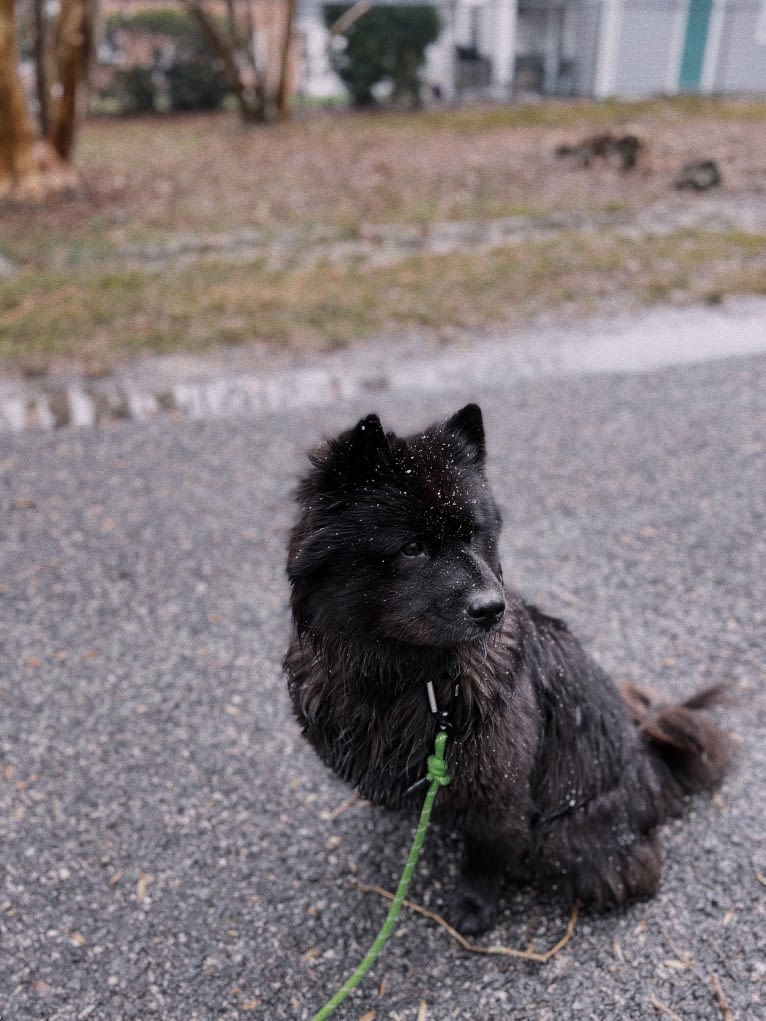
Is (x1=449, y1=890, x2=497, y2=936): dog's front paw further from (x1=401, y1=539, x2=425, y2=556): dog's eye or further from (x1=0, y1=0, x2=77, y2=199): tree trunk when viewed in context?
(x1=0, y1=0, x2=77, y2=199): tree trunk

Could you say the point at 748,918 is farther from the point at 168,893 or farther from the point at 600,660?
the point at 168,893

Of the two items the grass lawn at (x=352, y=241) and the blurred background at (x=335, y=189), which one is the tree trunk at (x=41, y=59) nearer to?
the blurred background at (x=335, y=189)

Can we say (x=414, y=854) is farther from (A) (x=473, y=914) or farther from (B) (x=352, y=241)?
(B) (x=352, y=241)

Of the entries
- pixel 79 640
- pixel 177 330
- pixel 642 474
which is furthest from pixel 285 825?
pixel 177 330

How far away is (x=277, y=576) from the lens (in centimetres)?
434

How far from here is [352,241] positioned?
9516 mm

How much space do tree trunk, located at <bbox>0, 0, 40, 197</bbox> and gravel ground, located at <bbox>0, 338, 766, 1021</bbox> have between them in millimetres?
6738

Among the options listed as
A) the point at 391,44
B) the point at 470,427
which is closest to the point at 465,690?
the point at 470,427

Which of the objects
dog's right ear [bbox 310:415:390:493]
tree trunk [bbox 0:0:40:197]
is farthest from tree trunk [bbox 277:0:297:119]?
dog's right ear [bbox 310:415:390:493]

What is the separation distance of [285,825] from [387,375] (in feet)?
13.7

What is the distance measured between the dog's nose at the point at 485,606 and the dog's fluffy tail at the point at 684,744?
1.13 m

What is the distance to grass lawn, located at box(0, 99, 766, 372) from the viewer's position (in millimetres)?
7426

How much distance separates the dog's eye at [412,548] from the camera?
2116mm

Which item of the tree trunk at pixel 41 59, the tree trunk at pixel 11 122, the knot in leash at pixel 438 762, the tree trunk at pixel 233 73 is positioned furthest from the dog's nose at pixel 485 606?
the tree trunk at pixel 233 73
